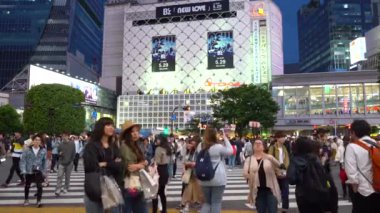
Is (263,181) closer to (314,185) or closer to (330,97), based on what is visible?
(314,185)

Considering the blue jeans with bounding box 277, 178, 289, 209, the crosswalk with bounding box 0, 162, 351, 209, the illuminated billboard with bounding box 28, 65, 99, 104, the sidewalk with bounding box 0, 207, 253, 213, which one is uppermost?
the illuminated billboard with bounding box 28, 65, 99, 104

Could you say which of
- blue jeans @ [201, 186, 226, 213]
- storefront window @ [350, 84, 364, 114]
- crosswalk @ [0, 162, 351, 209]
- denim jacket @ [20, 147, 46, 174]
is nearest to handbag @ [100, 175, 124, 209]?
blue jeans @ [201, 186, 226, 213]

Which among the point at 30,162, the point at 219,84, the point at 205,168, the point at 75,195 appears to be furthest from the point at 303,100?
the point at 205,168

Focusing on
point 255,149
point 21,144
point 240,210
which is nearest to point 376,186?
point 255,149

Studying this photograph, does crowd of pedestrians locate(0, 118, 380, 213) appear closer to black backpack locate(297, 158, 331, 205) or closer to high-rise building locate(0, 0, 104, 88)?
black backpack locate(297, 158, 331, 205)

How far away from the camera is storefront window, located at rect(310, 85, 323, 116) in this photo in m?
69.6

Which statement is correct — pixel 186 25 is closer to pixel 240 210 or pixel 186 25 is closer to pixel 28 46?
pixel 28 46

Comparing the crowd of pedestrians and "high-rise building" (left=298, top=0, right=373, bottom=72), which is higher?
"high-rise building" (left=298, top=0, right=373, bottom=72)

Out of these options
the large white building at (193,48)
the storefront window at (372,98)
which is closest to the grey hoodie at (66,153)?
the storefront window at (372,98)

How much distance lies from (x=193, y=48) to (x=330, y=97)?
3744 centimetres

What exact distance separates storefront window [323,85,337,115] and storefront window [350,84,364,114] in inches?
130

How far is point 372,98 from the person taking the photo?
221 feet

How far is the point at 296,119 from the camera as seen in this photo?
70312 millimetres

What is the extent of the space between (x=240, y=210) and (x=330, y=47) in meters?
130
